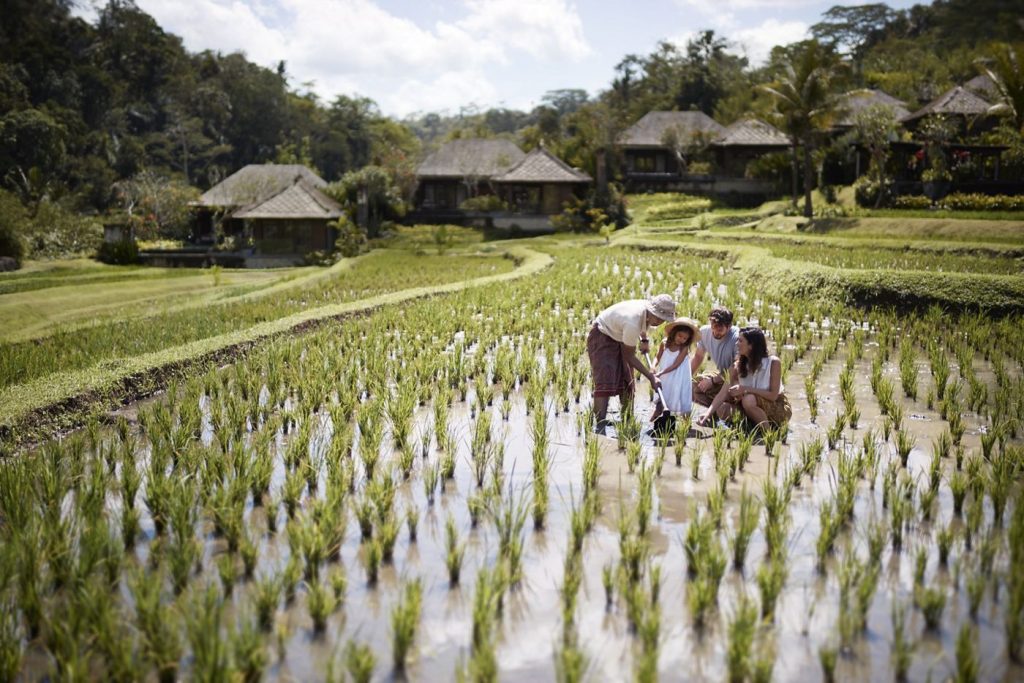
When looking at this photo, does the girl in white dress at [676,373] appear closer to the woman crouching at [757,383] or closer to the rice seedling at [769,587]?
the woman crouching at [757,383]

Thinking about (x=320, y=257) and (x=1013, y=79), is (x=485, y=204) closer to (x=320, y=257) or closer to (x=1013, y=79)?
(x=320, y=257)

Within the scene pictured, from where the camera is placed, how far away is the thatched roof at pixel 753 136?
117 ft

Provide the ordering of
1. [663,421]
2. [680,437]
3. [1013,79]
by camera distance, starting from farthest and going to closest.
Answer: [1013,79] → [663,421] → [680,437]

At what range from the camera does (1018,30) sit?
36.5 metres

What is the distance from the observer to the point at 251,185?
3428cm

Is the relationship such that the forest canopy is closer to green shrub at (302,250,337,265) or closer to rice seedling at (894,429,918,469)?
green shrub at (302,250,337,265)

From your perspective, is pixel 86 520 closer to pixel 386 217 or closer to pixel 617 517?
pixel 617 517

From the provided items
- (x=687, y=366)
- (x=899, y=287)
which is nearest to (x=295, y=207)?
(x=899, y=287)

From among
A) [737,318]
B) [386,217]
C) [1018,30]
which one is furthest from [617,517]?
[1018,30]

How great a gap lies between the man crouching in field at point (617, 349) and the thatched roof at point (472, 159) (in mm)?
31100

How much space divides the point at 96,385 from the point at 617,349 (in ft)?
13.7

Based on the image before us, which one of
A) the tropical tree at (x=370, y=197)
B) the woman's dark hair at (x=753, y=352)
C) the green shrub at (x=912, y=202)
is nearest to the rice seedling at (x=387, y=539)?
the woman's dark hair at (x=753, y=352)

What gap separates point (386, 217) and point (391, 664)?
108 feet

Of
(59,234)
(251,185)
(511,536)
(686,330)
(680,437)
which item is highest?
(251,185)
